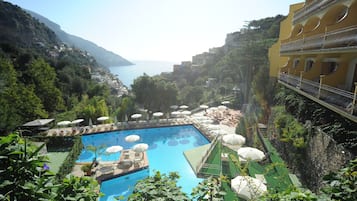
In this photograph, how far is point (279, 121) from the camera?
11031 mm

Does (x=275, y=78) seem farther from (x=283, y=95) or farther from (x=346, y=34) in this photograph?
(x=346, y=34)

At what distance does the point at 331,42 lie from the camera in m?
7.64

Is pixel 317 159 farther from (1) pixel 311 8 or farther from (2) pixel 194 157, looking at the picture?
(2) pixel 194 157

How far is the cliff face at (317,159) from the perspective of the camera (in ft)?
19.6

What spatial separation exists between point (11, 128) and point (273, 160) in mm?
18017

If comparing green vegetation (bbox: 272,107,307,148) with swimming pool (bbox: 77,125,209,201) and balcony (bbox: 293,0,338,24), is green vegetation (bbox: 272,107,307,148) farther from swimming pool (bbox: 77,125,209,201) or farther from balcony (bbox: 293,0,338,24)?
swimming pool (bbox: 77,125,209,201)

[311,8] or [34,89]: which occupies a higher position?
[311,8]

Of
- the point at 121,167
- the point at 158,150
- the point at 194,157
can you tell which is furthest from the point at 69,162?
the point at 194,157

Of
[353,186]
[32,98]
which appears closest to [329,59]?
[353,186]

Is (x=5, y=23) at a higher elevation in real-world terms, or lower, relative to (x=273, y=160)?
higher

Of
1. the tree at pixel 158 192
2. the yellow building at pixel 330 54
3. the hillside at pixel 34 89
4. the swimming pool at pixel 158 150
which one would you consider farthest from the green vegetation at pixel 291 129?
the hillside at pixel 34 89

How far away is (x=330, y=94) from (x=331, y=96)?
32 centimetres

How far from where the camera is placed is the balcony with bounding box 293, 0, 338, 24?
29.6ft

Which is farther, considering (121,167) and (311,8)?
(121,167)
